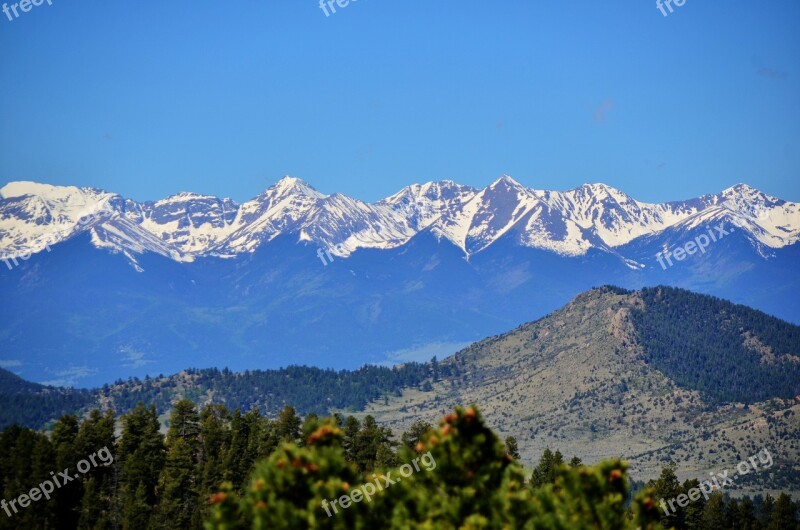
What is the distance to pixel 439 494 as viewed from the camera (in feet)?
146

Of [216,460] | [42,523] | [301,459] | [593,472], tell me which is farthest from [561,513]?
[216,460]

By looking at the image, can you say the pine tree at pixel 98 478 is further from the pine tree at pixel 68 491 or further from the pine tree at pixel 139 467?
the pine tree at pixel 139 467

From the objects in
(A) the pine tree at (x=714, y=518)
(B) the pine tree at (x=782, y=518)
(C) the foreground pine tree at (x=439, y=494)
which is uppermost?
(C) the foreground pine tree at (x=439, y=494)

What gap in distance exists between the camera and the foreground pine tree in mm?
40781

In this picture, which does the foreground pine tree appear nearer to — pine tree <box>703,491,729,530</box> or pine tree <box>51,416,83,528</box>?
pine tree <box>51,416,83,528</box>

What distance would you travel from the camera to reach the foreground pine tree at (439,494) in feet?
134

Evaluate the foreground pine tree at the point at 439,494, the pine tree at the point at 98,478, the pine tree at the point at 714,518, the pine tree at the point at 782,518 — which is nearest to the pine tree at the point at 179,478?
the pine tree at the point at 98,478

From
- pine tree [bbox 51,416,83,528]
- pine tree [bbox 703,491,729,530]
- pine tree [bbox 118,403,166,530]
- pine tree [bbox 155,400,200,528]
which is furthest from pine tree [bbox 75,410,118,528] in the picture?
pine tree [bbox 703,491,729,530]

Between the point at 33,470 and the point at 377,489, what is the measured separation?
3058 inches

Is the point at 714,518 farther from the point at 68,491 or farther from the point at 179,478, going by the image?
the point at 68,491

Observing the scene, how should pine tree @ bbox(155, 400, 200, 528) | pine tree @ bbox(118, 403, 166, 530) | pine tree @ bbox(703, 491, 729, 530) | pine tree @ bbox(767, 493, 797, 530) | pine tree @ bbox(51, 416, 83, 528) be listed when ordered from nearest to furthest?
1. pine tree @ bbox(118, 403, 166, 530)
2. pine tree @ bbox(51, 416, 83, 528)
3. pine tree @ bbox(155, 400, 200, 528)
4. pine tree @ bbox(767, 493, 797, 530)
5. pine tree @ bbox(703, 491, 729, 530)

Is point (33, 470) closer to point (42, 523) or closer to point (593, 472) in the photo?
point (42, 523)

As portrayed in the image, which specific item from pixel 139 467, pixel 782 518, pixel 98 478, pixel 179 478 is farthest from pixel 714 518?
pixel 98 478

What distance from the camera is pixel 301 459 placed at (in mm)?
40875
